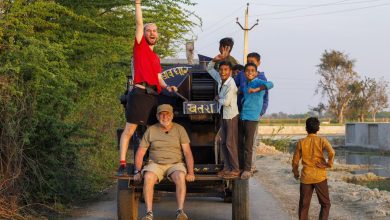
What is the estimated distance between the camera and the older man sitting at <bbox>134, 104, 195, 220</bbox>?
9047 millimetres

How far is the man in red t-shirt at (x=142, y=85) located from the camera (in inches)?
361

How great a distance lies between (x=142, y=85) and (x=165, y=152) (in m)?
0.98

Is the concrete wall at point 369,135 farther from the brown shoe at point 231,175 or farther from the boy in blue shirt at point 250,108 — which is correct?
the brown shoe at point 231,175

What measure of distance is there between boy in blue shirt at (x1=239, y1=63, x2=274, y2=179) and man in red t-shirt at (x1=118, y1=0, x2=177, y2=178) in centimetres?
103

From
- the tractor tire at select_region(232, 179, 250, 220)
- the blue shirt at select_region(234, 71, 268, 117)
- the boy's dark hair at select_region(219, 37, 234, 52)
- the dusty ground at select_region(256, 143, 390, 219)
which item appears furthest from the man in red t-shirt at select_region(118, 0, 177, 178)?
the dusty ground at select_region(256, 143, 390, 219)

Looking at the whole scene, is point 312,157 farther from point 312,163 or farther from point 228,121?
point 228,121

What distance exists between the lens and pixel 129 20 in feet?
64.0

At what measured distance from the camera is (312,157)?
28.4ft

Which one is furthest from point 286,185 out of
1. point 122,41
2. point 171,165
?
point 171,165

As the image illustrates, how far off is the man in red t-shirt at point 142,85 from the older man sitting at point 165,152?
21 cm

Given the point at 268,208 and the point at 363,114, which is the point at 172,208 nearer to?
the point at 268,208

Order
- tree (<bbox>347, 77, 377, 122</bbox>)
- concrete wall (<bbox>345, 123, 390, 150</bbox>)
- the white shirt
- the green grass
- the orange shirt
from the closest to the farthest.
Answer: the orange shirt → the white shirt → the green grass → concrete wall (<bbox>345, 123, 390, 150</bbox>) → tree (<bbox>347, 77, 377, 122</bbox>)

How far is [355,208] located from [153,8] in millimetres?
9851

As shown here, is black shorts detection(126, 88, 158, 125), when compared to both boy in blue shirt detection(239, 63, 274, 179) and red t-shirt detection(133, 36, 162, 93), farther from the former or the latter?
boy in blue shirt detection(239, 63, 274, 179)
